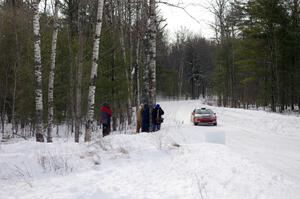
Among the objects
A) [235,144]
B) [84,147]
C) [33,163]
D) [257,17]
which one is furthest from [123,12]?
[33,163]

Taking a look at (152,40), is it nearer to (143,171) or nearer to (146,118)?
(146,118)

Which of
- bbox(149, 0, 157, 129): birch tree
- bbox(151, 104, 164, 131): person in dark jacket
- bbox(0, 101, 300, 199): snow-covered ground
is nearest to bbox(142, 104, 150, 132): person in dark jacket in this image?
bbox(151, 104, 164, 131): person in dark jacket

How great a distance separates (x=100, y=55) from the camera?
2314 centimetres

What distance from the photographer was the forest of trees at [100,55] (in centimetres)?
1639

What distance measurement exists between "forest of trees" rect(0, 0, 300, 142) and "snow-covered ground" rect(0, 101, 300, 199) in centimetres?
431

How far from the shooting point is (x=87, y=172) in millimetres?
8414

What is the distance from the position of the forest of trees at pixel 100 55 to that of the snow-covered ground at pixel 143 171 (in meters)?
4.31

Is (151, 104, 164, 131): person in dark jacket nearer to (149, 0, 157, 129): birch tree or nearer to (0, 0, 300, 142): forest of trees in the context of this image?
(0, 0, 300, 142): forest of trees

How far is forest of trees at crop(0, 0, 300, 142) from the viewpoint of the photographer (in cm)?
1639

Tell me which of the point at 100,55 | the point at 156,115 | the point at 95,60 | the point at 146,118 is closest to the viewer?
the point at 95,60

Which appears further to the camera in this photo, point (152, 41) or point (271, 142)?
point (271, 142)

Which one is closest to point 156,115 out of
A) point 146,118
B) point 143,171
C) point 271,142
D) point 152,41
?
point 146,118

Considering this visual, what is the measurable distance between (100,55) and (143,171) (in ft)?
51.8

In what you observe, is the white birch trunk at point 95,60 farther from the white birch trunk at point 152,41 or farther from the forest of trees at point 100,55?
the white birch trunk at point 152,41
